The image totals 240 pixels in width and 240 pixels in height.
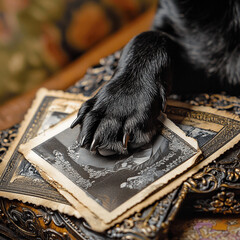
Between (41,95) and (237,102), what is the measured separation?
1.33 ft

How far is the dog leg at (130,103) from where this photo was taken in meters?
0.57

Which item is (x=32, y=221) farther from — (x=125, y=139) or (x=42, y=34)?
(x=42, y=34)

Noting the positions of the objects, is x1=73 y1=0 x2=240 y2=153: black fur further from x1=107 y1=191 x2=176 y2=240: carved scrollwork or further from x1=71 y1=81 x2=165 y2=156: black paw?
x1=107 y1=191 x2=176 y2=240: carved scrollwork

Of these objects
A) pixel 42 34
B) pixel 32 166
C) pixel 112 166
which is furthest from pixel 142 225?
pixel 42 34

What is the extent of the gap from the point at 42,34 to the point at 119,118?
1.94 ft

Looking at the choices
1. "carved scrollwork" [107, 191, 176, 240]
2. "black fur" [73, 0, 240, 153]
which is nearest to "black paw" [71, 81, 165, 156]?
"black fur" [73, 0, 240, 153]

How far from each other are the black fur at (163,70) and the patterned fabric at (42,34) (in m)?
0.38

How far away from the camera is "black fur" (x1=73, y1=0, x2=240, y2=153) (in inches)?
22.9

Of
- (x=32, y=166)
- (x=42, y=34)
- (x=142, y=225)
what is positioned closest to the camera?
(x=142, y=225)

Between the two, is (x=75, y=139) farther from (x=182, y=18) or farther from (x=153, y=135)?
(x=182, y=18)

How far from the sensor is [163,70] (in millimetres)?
676

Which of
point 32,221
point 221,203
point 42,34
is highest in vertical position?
point 42,34

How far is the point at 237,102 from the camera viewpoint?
29.4 inches

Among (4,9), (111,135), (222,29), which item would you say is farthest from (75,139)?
(4,9)
